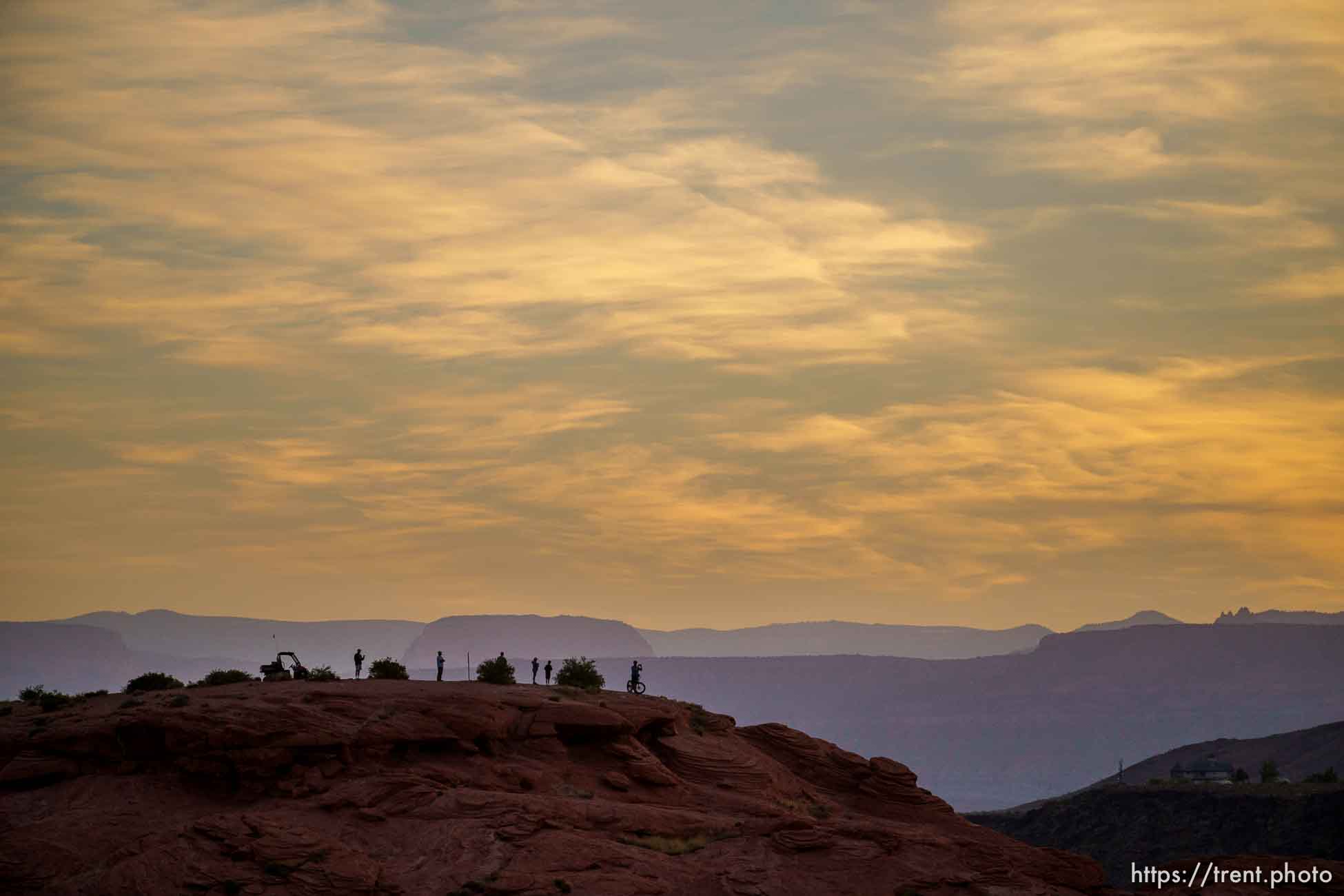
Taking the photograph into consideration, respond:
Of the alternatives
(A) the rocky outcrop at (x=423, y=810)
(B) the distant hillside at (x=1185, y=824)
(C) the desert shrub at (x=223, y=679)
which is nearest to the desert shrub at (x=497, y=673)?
(A) the rocky outcrop at (x=423, y=810)

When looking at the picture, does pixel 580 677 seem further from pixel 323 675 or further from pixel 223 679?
pixel 223 679

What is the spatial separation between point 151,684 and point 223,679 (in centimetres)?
269

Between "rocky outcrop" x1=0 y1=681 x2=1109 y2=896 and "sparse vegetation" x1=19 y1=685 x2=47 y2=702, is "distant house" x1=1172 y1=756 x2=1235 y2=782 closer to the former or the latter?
"rocky outcrop" x1=0 y1=681 x2=1109 y2=896

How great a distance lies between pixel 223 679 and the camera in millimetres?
59125

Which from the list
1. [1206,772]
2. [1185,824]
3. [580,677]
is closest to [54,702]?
[580,677]

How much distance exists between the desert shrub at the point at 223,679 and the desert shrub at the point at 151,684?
1.12 m

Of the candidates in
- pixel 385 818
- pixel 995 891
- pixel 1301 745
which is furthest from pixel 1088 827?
pixel 385 818

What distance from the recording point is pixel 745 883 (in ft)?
152

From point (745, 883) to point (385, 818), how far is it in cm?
1145

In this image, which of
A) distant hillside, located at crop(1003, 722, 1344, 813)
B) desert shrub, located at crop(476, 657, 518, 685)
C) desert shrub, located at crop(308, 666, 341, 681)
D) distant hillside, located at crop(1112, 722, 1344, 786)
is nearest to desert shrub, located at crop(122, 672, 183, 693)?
desert shrub, located at crop(308, 666, 341, 681)

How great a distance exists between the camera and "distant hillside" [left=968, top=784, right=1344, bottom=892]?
107m

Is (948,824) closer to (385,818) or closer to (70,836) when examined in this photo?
(385,818)

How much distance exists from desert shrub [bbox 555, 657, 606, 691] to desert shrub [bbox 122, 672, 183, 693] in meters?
15.2

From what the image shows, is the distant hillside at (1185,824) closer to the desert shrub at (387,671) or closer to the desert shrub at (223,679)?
the desert shrub at (387,671)
